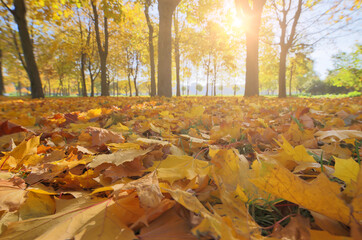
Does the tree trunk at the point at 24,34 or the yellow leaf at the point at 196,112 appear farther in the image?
the tree trunk at the point at 24,34

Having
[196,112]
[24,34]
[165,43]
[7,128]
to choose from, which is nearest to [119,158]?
[7,128]

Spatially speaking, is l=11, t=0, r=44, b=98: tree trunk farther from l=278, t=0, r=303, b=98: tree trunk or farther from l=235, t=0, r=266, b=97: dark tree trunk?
l=278, t=0, r=303, b=98: tree trunk

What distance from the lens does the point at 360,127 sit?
1.28 m

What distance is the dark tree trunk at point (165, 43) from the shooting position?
6570 millimetres

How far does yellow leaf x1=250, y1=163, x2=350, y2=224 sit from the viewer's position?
40 cm

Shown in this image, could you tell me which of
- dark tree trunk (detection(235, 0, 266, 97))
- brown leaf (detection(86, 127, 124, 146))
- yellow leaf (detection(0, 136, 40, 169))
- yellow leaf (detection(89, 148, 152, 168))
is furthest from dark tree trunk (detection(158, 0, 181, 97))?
yellow leaf (detection(89, 148, 152, 168))

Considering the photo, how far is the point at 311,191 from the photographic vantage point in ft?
1.42

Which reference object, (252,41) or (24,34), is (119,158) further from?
(24,34)

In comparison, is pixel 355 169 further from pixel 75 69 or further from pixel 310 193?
pixel 75 69

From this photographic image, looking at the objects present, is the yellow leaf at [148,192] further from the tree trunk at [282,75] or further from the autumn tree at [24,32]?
the tree trunk at [282,75]

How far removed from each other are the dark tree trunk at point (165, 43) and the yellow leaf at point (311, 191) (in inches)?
272

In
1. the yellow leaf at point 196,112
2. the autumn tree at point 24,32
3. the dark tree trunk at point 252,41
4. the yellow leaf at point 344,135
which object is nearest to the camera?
the yellow leaf at point 344,135

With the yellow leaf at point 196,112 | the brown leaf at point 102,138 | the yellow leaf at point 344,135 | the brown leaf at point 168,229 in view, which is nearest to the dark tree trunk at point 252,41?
the yellow leaf at point 196,112

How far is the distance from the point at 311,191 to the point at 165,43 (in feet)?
23.4
